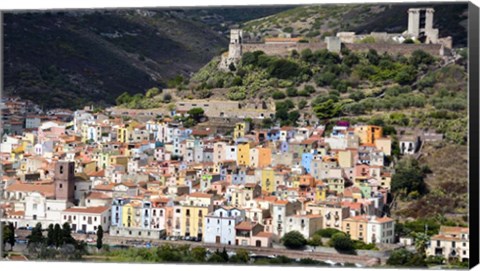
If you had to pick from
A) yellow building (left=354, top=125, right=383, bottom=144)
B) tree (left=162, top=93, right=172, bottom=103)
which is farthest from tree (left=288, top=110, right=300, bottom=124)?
tree (left=162, top=93, right=172, bottom=103)

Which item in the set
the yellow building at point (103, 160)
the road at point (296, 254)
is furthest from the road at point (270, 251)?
the yellow building at point (103, 160)

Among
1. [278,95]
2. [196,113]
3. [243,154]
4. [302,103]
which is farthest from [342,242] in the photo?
[196,113]

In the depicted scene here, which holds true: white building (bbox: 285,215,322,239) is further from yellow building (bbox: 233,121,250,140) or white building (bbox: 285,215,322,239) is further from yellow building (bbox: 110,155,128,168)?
yellow building (bbox: 110,155,128,168)

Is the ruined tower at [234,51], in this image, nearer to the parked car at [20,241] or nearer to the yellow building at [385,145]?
the yellow building at [385,145]

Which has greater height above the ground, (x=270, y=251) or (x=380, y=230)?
(x=380, y=230)

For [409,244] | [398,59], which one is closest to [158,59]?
[398,59]

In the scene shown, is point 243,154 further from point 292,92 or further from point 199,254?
point 199,254
